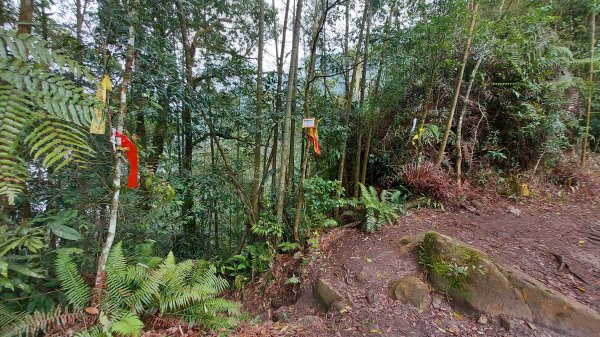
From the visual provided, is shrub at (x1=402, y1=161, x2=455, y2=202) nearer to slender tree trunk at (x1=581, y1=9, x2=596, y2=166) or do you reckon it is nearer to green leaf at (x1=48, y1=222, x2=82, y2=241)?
slender tree trunk at (x1=581, y1=9, x2=596, y2=166)

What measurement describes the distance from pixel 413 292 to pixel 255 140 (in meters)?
3.10

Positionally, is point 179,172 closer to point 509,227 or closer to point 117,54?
point 117,54

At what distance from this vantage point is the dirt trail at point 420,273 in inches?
96.8

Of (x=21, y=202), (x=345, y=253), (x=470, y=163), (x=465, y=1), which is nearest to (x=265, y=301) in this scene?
(x=345, y=253)

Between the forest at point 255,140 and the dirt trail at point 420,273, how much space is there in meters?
0.29

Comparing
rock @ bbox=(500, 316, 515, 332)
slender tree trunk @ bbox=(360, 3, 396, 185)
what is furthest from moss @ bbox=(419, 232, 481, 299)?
slender tree trunk @ bbox=(360, 3, 396, 185)

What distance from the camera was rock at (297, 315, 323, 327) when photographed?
266cm

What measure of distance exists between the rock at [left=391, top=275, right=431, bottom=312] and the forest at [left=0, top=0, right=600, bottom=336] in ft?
3.52

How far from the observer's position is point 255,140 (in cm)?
418

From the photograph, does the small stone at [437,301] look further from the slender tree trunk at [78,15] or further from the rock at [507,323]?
the slender tree trunk at [78,15]

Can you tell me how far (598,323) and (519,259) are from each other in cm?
89

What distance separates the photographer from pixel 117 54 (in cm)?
230

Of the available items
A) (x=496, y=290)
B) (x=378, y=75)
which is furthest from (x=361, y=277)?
(x=378, y=75)

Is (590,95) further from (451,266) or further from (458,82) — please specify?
(451,266)
